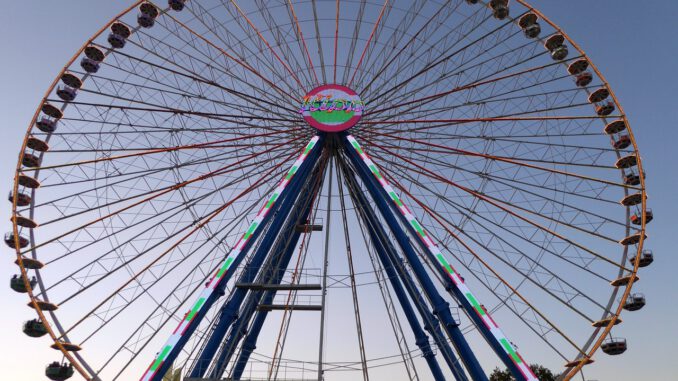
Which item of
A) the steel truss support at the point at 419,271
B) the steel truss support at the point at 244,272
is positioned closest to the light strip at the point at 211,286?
the steel truss support at the point at 244,272

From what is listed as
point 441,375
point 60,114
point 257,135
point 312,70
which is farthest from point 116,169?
point 441,375

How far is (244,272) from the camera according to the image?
637 inches

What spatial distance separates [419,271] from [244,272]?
5.29 metres

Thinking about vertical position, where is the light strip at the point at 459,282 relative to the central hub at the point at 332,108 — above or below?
below

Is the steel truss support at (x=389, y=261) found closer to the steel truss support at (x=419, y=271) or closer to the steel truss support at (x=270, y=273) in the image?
the steel truss support at (x=419, y=271)

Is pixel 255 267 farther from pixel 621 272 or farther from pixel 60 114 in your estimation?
pixel 621 272

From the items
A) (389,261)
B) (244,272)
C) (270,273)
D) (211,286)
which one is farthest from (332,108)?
(211,286)

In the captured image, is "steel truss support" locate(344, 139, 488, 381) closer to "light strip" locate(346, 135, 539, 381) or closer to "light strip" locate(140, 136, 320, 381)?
"light strip" locate(346, 135, 539, 381)

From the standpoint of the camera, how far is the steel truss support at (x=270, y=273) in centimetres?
1648

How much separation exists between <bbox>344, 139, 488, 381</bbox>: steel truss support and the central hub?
0.80m

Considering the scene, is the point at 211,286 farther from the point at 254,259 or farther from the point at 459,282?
the point at 459,282

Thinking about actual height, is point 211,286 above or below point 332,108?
below

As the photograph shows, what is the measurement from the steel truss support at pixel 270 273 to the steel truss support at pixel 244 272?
18cm

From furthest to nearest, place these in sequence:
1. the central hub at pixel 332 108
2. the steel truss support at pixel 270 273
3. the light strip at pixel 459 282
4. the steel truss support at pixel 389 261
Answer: the central hub at pixel 332 108 → the steel truss support at pixel 389 261 → the steel truss support at pixel 270 273 → the light strip at pixel 459 282
